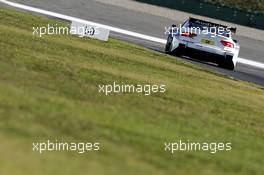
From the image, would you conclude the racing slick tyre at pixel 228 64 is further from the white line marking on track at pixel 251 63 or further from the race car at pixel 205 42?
the white line marking on track at pixel 251 63

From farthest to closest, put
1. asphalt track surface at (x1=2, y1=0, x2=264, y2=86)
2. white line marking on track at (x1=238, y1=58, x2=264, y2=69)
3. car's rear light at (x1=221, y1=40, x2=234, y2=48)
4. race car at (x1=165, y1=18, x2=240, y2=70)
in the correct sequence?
asphalt track surface at (x1=2, y1=0, x2=264, y2=86) → white line marking on track at (x1=238, y1=58, x2=264, y2=69) → car's rear light at (x1=221, y1=40, x2=234, y2=48) → race car at (x1=165, y1=18, x2=240, y2=70)

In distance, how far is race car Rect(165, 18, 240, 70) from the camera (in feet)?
57.4

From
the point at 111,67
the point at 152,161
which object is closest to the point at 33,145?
the point at 152,161

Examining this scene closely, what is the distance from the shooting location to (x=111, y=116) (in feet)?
25.1

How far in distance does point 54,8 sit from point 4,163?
70.5ft

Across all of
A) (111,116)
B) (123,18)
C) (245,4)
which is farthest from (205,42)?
(245,4)

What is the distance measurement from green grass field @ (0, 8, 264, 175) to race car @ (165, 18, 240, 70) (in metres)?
3.84

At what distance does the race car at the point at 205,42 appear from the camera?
17.5 meters

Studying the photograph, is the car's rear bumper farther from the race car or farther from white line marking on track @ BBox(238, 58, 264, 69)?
white line marking on track @ BBox(238, 58, 264, 69)

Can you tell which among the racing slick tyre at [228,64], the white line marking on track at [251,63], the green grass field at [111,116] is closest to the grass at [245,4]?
the white line marking on track at [251,63]

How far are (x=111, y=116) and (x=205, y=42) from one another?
10230 mm

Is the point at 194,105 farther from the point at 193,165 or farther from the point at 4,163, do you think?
the point at 4,163

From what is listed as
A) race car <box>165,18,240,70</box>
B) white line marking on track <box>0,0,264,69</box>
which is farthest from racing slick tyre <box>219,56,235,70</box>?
white line marking on track <box>0,0,264,69</box>

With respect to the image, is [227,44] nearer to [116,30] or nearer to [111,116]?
[116,30]
